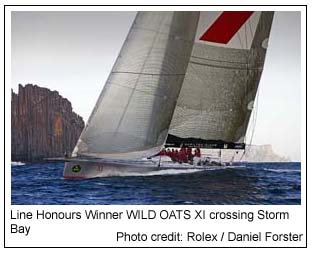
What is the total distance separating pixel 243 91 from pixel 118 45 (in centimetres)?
94

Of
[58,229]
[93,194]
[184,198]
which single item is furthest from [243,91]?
[58,229]

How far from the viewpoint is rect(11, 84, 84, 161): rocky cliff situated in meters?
4.22

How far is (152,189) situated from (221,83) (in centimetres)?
96

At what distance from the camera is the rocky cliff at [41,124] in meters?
4.22

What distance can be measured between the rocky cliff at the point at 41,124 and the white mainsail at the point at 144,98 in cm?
19

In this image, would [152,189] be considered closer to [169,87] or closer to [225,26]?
[169,87]

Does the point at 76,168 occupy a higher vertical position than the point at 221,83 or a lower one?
lower

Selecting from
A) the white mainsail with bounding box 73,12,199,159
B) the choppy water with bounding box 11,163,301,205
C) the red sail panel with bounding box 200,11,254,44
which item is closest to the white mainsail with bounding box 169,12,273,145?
the red sail panel with bounding box 200,11,254,44

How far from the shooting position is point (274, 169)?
14.1ft

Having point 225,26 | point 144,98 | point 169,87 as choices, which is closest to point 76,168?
point 144,98

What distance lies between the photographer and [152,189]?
427cm

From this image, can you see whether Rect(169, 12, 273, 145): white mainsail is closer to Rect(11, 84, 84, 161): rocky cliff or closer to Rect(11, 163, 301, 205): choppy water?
Rect(11, 163, 301, 205): choppy water

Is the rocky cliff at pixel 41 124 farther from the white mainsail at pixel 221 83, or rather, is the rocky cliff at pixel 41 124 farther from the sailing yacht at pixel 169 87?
the white mainsail at pixel 221 83
